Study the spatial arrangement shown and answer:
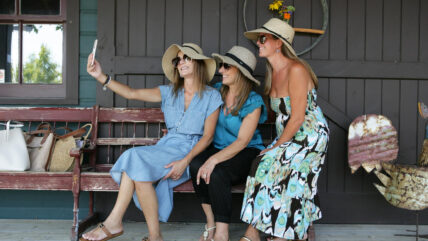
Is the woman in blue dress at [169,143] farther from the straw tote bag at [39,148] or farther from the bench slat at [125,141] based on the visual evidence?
the straw tote bag at [39,148]

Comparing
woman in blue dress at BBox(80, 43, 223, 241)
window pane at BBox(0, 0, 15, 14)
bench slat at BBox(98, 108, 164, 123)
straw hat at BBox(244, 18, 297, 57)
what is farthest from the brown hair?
window pane at BBox(0, 0, 15, 14)

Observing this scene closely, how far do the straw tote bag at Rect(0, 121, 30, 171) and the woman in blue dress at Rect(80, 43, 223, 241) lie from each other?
732 millimetres

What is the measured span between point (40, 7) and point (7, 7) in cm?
29

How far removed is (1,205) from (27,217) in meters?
0.25

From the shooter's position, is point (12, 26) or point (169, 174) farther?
point (12, 26)

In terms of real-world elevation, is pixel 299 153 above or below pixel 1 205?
above

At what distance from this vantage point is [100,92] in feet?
11.7

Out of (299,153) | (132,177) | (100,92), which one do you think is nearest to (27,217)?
(100,92)

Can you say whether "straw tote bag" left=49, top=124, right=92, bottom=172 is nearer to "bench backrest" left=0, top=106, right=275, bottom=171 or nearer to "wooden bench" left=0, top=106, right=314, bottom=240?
"wooden bench" left=0, top=106, right=314, bottom=240

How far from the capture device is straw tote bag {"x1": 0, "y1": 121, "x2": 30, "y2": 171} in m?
3.01

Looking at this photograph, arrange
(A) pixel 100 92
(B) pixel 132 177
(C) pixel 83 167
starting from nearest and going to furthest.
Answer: (B) pixel 132 177 < (C) pixel 83 167 < (A) pixel 100 92

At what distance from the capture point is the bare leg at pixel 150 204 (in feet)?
8.99

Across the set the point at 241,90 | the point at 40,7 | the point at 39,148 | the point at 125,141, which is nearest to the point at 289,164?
the point at 241,90

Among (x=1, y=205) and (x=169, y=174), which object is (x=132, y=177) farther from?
(x=1, y=205)
